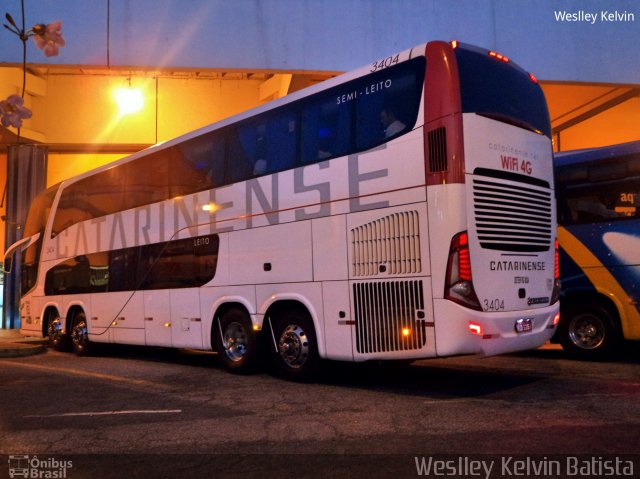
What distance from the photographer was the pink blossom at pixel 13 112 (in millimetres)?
3738

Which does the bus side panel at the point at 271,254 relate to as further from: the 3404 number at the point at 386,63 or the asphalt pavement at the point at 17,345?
the asphalt pavement at the point at 17,345

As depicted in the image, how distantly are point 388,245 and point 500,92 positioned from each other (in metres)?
2.28

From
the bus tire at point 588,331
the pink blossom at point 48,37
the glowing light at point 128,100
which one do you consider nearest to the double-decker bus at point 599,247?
the bus tire at point 588,331

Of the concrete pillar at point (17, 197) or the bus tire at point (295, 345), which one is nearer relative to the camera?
the bus tire at point (295, 345)

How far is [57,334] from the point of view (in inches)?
535

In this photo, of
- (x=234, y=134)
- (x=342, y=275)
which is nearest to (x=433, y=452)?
(x=342, y=275)

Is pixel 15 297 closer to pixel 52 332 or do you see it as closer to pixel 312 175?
pixel 52 332

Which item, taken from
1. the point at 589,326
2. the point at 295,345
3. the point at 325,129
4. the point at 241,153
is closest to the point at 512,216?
the point at 325,129

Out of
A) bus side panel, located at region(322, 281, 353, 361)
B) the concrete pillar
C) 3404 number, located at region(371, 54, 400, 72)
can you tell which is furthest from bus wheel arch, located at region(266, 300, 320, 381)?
the concrete pillar

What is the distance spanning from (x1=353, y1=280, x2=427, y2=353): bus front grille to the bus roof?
16.4 feet

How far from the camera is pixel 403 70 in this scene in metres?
7.10

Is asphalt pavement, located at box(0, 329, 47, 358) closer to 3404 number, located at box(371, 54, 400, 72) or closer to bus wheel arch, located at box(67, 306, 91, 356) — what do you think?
bus wheel arch, located at box(67, 306, 91, 356)

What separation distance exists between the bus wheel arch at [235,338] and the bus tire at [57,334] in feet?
18.3

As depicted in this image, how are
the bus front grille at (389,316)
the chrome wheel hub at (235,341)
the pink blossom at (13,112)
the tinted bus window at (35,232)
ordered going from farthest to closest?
the tinted bus window at (35,232)
the chrome wheel hub at (235,341)
the bus front grille at (389,316)
the pink blossom at (13,112)
